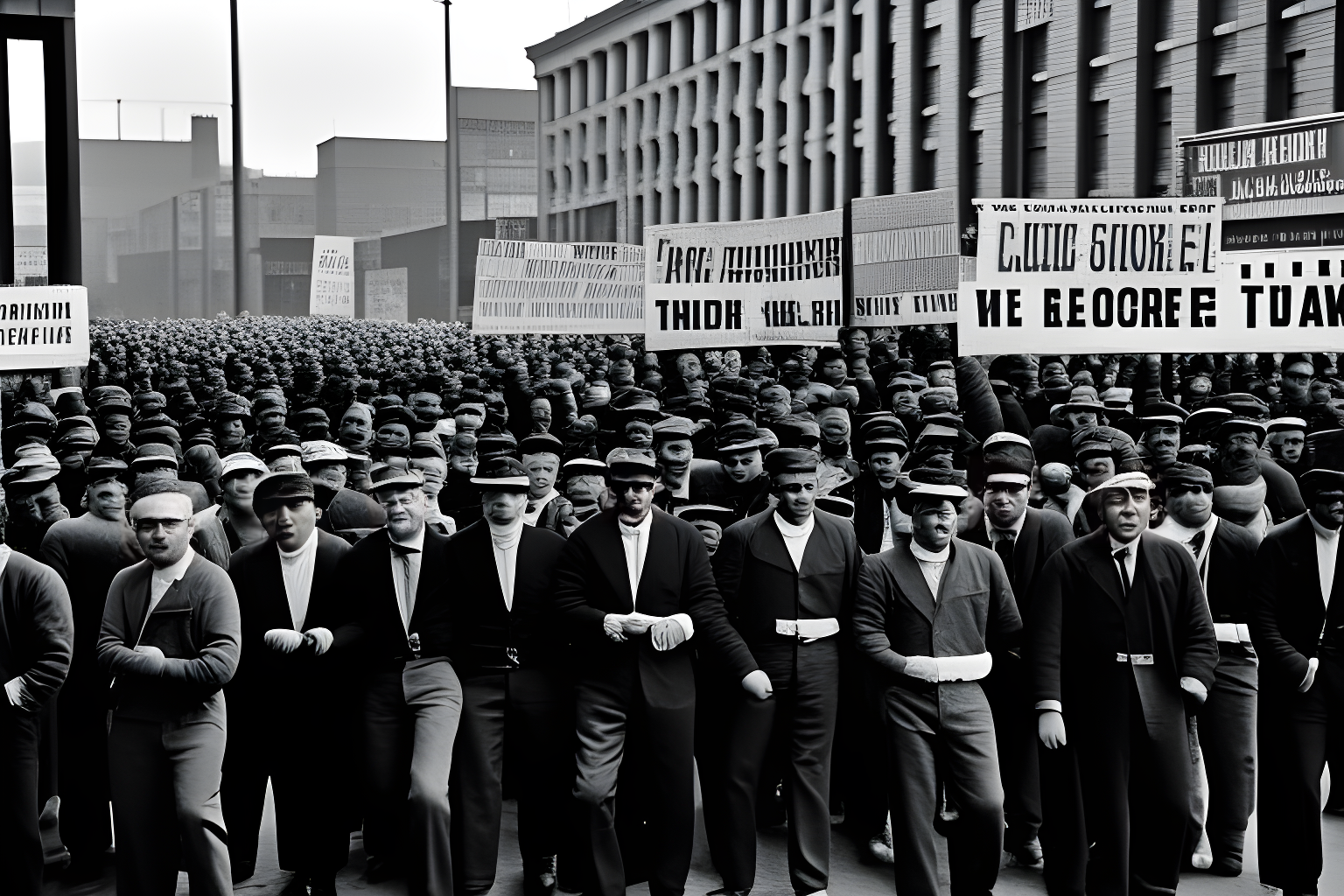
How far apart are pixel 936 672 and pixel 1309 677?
1453 millimetres

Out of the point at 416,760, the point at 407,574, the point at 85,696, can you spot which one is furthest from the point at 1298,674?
the point at 85,696

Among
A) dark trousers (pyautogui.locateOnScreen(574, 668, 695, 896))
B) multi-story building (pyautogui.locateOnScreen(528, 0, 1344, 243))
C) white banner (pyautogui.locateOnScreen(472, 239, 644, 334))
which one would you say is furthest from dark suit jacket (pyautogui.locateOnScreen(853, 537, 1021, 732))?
multi-story building (pyautogui.locateOnScreen(528, 0, 1344, 243))

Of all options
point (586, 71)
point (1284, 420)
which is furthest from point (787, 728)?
point (586, 71)

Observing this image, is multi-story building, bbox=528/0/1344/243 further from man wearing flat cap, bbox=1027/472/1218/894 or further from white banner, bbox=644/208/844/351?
man wearing flat cap, bbox=1027/472/1218/894

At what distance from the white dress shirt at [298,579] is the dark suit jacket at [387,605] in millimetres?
Answer: 135

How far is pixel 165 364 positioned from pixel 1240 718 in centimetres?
2002

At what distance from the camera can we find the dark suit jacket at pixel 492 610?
671cm

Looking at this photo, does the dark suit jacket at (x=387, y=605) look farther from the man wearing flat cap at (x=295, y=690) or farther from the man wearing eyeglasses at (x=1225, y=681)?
the man wearing eyeglasses at (x=1225, y=681)

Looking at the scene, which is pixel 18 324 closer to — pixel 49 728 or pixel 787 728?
pixel 49 728

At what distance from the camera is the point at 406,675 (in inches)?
260

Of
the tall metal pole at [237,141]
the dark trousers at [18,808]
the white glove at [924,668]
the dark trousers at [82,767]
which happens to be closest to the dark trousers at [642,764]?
the white glove at [924,668]

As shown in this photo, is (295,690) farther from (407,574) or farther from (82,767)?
(82,767)

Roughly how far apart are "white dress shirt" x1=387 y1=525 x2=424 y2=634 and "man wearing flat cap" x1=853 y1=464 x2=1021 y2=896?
1799mm

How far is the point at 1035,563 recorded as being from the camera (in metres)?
7.14
